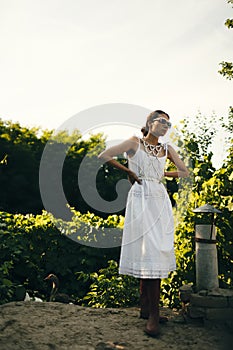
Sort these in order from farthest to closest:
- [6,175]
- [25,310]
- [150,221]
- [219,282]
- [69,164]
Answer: [69,164], [6,175], [219,282], [25,310], [150,221]

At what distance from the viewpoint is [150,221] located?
353 centimetres

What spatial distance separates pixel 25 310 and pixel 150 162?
78.4 inches

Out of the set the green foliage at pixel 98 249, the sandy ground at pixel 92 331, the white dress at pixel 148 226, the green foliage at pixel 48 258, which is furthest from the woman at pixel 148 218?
the green foliage at pixel 48 258

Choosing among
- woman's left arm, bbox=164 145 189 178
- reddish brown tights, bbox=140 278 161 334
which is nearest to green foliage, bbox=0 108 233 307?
woman's left arm, bbox=164 145 189 178

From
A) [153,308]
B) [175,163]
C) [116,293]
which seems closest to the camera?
[153,308]

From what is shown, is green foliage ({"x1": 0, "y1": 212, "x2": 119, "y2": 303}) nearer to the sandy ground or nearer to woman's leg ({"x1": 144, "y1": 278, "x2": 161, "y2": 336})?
the sandy ground

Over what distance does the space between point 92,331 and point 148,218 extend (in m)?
1.15

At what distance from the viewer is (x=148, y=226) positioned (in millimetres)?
3510

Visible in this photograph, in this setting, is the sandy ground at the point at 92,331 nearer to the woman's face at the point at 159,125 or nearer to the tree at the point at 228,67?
the woman's face at the point at 159,125

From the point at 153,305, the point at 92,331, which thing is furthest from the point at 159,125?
the point at 92,331

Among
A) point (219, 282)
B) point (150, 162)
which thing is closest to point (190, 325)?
point (219, 282)

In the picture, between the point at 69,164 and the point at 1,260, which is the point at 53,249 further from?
the point at 69,164

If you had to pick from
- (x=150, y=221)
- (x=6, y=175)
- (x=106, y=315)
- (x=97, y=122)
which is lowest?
(x=106, y=315)

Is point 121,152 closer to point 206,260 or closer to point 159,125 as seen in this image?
point 159,125
